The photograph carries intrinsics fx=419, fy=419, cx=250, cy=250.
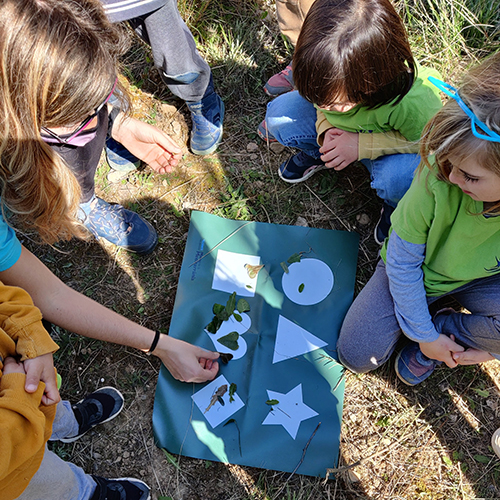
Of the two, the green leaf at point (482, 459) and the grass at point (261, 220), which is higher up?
the grass at point (261, 220)

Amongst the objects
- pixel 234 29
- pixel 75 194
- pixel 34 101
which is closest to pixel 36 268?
pixel 75 194

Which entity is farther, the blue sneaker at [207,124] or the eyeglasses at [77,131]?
the blue sneaker at [207,124]

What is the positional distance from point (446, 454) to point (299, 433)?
1.81 feet

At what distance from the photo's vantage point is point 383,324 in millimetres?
1502

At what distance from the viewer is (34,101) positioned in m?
0.98

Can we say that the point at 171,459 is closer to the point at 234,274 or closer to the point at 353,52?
the point at 234,274

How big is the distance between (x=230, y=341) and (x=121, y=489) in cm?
63

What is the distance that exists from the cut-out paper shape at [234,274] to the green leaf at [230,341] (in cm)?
16

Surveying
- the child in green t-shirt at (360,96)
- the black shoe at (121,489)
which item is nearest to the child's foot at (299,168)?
the child in green t-shirt at (360,96)

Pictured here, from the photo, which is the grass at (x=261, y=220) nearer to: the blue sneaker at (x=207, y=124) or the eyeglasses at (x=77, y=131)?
the blue sneaker at (x=207, y=124)

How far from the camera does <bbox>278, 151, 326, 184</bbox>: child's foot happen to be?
70.8 inches

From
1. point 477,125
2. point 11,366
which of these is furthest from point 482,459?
point 11,366

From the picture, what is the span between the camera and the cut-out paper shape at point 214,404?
1541mm

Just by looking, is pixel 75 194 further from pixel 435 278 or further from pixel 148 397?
pixel 435 278
